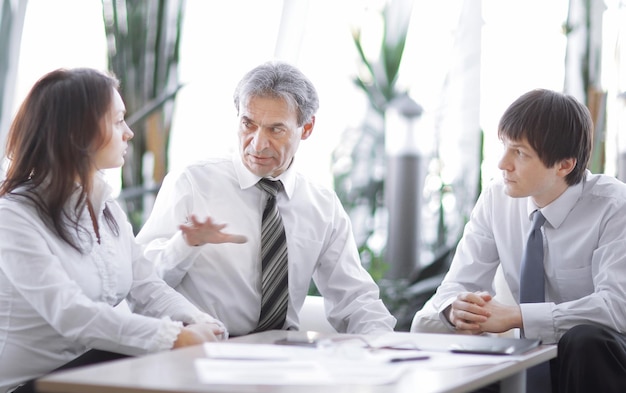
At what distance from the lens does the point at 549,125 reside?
2758 mm

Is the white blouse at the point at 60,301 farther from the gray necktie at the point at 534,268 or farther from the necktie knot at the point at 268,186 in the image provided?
the gray necktie at the point at 534,268

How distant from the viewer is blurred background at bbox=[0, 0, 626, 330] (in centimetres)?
446

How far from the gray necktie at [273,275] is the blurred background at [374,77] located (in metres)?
1.69

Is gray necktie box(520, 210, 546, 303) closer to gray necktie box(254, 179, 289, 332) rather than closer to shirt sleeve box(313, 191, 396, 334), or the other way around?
shirt sleeve box(313, 191, 396, 334)

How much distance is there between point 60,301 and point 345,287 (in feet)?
3.63

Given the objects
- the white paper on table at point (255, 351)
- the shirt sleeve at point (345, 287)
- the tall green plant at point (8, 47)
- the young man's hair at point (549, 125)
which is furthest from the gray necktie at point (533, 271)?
the tall green plant at point (8, 47)

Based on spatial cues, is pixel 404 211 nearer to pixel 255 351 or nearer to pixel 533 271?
pixel 533 271

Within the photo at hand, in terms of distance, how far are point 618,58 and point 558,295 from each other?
6.57ft

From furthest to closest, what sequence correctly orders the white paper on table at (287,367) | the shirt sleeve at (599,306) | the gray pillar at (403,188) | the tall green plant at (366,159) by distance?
the tall green plant at (366,159)
the gray pillar at (403,188)
the shirt sleeve at (599,306)
the white paper on table at (287,367)

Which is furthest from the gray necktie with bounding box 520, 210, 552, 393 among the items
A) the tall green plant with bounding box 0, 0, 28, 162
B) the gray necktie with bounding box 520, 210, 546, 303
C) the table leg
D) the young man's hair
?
the tall green plant with bounding box 0, 0, 28, 162

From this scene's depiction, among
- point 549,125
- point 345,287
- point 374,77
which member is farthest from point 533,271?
point 374,77

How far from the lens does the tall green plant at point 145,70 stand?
14.6 feet

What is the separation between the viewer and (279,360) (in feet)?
5.67

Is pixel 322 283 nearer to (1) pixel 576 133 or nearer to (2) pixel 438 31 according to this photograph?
(1) pixel 576 133
